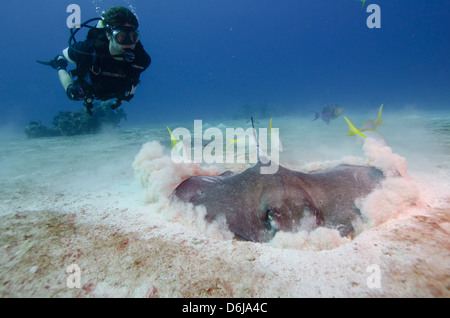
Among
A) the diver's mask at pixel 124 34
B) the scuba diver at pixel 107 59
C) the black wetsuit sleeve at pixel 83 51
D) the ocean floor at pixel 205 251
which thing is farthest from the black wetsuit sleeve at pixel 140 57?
the ocean floor at pixel 205 251

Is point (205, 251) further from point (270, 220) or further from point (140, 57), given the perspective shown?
point (140, 57)

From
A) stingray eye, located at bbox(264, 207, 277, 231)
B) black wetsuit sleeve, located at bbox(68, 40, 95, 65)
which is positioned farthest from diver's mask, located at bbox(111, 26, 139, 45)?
stingray eye, located at bbox(264, 207, 277, 231)

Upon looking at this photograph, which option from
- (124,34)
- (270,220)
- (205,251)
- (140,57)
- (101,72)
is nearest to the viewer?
(205,251)

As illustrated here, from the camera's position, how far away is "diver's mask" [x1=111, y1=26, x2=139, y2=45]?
441 cm

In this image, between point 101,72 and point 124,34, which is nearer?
point 124,34

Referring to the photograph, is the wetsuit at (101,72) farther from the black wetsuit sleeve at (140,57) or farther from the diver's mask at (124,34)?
the diver's mask at (124,34)

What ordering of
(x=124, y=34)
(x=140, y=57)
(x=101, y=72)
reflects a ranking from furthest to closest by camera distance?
(x=140, y=57), (x=101, y=72), (x=124, y=34)

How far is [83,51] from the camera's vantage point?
478cm

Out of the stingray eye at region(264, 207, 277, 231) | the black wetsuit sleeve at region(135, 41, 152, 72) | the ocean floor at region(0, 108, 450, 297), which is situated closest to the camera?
the ocean floor at region(0, 108, 450, 297)

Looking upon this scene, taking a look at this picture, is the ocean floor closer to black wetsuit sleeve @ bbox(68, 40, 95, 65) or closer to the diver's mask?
the diver's mask

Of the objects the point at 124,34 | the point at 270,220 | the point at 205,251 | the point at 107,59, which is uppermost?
the point at 124,34

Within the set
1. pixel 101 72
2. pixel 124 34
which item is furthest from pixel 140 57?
pixel 101 72

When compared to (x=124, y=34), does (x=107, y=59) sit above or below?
below

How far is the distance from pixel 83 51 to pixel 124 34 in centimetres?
122
